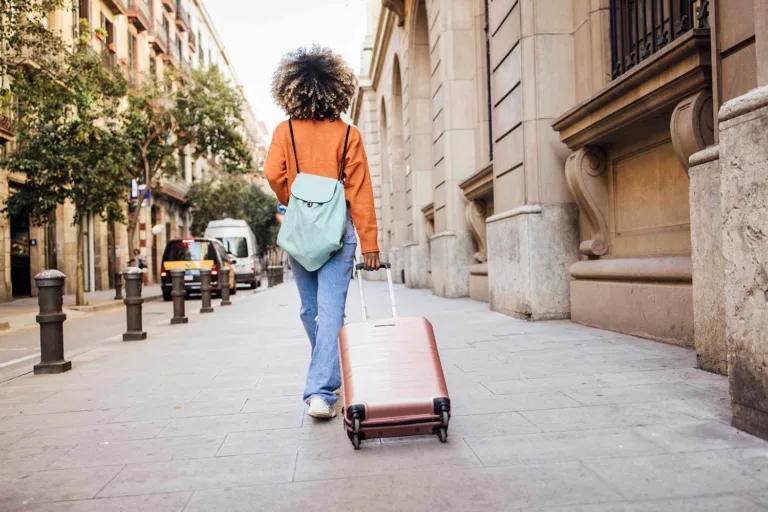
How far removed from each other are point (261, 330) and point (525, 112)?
4.31 m

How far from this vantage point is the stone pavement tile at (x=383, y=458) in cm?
274

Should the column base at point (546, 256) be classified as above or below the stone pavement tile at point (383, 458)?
above

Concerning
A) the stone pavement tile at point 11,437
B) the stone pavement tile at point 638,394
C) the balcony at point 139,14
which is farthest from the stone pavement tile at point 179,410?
the balcony at point 139,14

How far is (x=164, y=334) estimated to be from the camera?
29.4ft

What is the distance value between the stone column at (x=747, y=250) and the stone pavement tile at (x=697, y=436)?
0.07 meters

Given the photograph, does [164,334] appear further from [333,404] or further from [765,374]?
[765,374]

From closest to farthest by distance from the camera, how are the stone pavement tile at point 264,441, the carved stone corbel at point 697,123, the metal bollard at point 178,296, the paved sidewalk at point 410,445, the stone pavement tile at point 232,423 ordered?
the paved sidewalk at point 410,445 < the stone pavement tile at point 264,441 < the stone pavement tile at point 232,423 < the carved stone corbel at point 697,123 < the metal bollard at point 178,296

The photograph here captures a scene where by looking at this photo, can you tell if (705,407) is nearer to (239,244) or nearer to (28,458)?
(28,458)

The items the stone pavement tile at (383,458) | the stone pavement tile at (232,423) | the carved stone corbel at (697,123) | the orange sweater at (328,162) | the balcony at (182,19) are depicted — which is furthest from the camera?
the balcony at (182,19)

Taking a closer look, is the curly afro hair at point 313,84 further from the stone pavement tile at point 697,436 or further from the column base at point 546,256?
the column base at point 546,256

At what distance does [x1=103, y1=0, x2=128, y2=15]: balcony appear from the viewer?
29.6 metres

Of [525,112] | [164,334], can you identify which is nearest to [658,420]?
[525,112]

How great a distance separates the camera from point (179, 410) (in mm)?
4059

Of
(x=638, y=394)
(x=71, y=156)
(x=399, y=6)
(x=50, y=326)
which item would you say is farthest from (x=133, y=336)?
(x=399, y=6)
